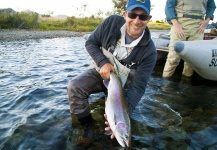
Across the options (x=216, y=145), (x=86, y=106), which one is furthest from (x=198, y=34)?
(x=86, y=106)

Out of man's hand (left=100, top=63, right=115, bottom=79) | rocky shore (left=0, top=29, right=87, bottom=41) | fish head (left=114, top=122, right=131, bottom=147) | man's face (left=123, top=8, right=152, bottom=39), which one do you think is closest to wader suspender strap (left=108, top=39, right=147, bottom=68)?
man's face (left=123, top=8, right=152, bottom=39)

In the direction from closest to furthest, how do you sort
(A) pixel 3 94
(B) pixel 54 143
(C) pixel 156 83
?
(B) pixel 54 143
(A) pixel 3 94
(C) pixel 156 83

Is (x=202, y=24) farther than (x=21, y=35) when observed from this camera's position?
No

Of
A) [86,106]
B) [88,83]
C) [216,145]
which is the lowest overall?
[216,145]

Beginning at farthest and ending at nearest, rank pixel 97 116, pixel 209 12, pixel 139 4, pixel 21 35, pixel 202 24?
pixel 21 35, pixel 209 12, pixel 202 24, pixel 97 116, pixel 139 4

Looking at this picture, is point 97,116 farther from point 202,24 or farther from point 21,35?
point 21,35

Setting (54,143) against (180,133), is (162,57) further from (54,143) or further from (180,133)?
(54,143)

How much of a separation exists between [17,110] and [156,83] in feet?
11.5

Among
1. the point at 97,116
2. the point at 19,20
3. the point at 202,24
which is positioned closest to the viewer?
the point at 97,116

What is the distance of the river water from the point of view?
3.29 meters

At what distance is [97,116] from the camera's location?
4133 mm

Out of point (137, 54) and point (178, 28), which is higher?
point (178, 28)

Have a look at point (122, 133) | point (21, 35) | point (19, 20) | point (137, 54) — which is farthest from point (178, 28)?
point (19, 20)

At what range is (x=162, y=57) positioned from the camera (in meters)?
7.95
